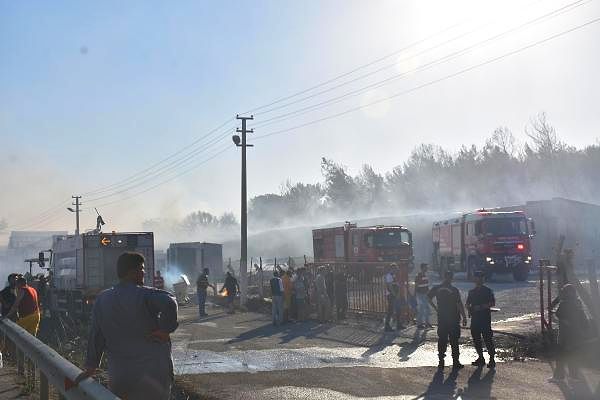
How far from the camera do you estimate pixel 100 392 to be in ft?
16.1

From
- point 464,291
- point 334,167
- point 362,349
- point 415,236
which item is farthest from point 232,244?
point 362,349

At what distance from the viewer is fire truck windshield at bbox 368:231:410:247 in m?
36.3

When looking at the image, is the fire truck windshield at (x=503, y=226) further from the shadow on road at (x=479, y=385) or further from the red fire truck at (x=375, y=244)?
the shadow on road at (x=479, y=385)

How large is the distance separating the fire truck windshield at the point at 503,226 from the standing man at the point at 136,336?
2953 centimetres

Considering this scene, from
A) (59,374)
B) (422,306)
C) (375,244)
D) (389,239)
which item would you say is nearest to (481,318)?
(422,306)

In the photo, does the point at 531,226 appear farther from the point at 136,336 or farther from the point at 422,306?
the point at 136,336

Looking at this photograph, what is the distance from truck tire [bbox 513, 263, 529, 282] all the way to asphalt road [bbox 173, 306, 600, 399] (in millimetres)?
16302

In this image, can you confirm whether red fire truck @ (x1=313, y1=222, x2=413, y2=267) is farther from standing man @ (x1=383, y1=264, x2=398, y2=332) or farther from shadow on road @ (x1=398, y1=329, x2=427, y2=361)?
shadow on road @ (x1=398, y1=329, x2=427, y2=361)

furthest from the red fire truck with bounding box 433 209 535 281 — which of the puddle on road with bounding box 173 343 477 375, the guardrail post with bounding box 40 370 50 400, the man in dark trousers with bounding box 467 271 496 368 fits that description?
the guardrail post with bounding box 40 370 50 400

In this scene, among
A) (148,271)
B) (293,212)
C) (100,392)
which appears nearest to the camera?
(100,392)

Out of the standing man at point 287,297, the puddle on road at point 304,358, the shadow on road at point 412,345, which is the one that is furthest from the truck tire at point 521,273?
the puddle on road at point 304,358

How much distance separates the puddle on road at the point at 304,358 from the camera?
44.9 ft

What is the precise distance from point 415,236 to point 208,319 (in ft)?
129

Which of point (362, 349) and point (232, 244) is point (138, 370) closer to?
point (362, 349)
